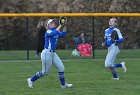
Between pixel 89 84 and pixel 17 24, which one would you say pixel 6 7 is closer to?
pixel 17 24

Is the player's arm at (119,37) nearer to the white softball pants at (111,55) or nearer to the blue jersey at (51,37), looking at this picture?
the white softball pants at (111,55)

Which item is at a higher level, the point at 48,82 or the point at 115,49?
the point at 115,49

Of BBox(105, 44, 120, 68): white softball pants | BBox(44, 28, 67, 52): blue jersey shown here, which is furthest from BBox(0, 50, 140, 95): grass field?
BBox(44, 28, 67, 52): blue jersey

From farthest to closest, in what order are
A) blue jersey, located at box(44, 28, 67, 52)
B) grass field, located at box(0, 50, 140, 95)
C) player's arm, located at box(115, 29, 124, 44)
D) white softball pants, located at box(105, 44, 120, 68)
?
white softball pants, located at box(105, 44, 120, 68) → player's arm, located at box(115, 29, 124, 44) → blue jersey, located at box(44, 28, 67, 52) → grass field, located at box(0, 50, 140, 95)

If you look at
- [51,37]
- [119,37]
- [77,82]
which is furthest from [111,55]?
[51,37]

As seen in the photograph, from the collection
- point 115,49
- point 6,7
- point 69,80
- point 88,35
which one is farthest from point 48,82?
point 6,7

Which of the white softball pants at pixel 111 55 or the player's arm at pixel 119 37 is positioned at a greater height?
the player's arm at pixel 119 37

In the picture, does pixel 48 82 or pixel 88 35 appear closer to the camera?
pixel 48 82

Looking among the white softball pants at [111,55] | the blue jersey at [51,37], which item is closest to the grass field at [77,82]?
the white softball pants at [111,55]

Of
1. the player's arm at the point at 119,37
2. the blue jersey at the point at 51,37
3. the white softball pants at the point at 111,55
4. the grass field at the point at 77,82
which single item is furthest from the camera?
the white softball pants at the point at 111,55

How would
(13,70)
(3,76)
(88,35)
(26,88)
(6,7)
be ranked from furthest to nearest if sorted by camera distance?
1. (6,7)
2. (88,35)
3. (13,70)
4. (3,76)
5. (26,88)

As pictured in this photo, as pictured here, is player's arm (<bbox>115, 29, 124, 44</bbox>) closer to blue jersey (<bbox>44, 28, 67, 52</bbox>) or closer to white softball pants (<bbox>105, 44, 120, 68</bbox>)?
white softball pants (<bbox>105, 44, 120, 68</bbox>)

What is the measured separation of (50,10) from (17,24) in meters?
8.66

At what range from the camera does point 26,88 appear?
14.1 m
